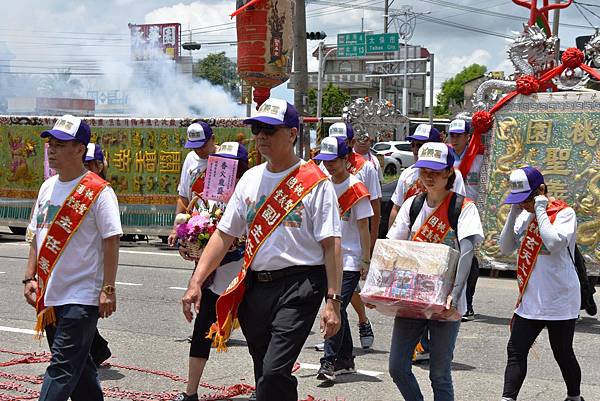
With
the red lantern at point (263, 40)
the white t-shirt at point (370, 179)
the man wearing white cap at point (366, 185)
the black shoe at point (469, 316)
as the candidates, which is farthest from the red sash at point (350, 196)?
the red lantern at point (263, 40)

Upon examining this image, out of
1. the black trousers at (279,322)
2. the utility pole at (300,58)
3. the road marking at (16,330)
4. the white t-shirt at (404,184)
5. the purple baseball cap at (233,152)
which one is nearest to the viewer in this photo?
the black trousers at (279,322)

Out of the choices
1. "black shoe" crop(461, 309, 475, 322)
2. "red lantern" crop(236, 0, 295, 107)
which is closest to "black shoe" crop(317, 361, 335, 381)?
"black shoe" crop(461, 309, 475, 322)

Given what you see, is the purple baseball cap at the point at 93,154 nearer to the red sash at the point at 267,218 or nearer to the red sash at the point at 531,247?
the red sash at the point at 267,218

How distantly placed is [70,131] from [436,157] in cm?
207

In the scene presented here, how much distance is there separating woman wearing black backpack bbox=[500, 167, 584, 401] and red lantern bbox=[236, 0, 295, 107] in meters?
11.5

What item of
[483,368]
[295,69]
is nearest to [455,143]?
[483,368]

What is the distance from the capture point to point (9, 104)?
6862cm

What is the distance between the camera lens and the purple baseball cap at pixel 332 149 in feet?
23.8

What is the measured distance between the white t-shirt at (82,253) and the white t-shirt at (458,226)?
5.54ft

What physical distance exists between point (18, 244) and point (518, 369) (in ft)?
44.1

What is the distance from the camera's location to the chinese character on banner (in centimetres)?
631

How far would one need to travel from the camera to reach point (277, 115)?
4875mm

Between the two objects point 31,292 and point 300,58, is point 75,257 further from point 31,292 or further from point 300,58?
point 300,58


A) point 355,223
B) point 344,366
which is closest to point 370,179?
point 355,223
